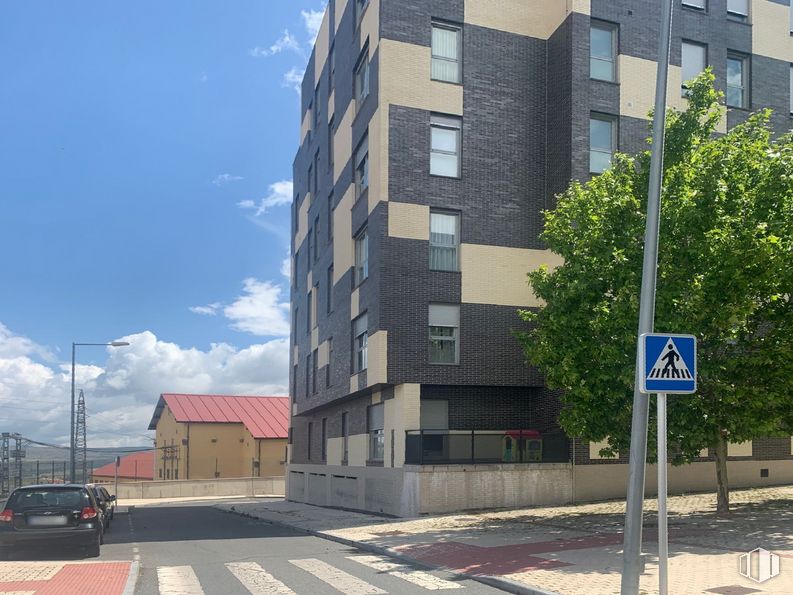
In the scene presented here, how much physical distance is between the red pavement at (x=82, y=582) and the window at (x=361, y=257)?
15.4 m

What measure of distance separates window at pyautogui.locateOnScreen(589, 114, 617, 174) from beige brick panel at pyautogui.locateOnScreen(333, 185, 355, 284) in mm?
8600

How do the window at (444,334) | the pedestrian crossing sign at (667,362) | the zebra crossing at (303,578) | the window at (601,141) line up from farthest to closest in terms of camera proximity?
the window at (601,141)
the window at (444,334)
the zebra crossing at (303,578)
the pedestrian crossing sign at (667,362)

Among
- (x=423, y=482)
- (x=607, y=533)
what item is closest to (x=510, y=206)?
(x=423, y=482)

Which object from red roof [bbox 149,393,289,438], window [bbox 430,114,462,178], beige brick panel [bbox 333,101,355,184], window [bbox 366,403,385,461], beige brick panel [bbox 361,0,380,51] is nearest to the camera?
window [bbox 430,114,462,178]

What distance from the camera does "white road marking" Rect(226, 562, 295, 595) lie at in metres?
10.9

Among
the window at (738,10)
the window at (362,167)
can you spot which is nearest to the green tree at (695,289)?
the window at (362,167)

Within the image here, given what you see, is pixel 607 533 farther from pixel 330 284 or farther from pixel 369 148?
pixel 330 284

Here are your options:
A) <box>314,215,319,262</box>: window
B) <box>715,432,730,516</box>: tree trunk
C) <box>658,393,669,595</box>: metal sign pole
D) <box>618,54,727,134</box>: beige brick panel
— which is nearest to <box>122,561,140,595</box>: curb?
<box>658,393,669,595</box>: metal sign pole

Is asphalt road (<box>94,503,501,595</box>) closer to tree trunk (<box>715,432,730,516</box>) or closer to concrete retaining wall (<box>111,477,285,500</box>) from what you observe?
tree trunk (<box>715,432,730,516</box>)

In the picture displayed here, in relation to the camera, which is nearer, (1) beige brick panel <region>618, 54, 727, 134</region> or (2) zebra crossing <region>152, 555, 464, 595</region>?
(2) zebra crossing <region>152, 555, 464, 595</region>

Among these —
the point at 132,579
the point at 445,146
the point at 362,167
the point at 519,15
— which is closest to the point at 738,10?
the point at 519,15

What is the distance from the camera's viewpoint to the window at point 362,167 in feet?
92.3

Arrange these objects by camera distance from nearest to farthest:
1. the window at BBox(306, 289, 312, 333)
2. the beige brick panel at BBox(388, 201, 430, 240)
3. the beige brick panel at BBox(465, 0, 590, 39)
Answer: the beige brick panel at BBox(388, 201, 430, 240) < the beige brick panel at BBox(465, 0, 590, 39) < the window at BBox(306, 289, 312, 333)

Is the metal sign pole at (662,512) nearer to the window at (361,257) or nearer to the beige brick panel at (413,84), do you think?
the beige brick panel at (413,84)
